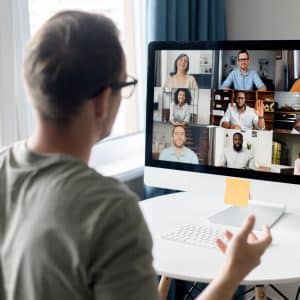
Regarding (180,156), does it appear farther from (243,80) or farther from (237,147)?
(243,80)

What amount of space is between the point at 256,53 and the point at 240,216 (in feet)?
1.55

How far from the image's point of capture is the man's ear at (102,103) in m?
0.82

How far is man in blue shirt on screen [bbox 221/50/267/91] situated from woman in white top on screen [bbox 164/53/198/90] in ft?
0.38

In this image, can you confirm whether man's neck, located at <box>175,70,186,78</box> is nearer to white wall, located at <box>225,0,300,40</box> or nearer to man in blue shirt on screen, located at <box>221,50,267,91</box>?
man in blue shirt on screen, located at <box>221,50,267,91</box>

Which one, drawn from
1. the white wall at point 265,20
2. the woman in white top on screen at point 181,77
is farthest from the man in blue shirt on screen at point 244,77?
the white wall at point 265,20

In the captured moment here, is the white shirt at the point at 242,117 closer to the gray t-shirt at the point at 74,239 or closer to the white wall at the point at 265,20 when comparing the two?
the gray t-shirt at the point at 74,239

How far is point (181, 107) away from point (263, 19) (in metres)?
0.99

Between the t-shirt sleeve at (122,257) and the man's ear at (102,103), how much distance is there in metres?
0.14

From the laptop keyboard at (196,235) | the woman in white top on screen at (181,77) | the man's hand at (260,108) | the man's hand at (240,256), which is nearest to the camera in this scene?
the man's hand at (240,256)

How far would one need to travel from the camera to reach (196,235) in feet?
4.83

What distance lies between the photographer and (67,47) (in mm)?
779

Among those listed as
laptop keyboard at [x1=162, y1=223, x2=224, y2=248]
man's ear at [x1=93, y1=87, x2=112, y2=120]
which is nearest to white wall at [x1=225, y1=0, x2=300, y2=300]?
laptop keyboard at [x1=162, y1=223, x2=224, y2=248]

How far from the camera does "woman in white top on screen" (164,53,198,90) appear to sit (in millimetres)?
1638

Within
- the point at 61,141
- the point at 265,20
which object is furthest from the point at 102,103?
the point at 265,20
